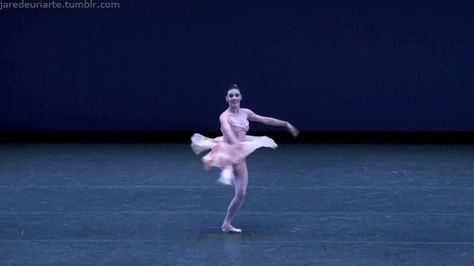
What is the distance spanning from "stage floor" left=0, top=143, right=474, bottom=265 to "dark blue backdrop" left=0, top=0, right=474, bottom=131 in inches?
55.9

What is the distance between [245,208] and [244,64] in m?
6.36

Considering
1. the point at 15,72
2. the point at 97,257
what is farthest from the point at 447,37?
the point at 97,257

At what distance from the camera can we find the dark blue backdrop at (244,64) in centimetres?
1569

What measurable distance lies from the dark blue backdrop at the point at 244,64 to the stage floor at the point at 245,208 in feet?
4.66

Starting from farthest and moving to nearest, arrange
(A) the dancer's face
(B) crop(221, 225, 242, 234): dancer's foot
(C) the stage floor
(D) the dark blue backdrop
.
Answer: (D) the dark blue backdrop → (B) crop(221, 225, 242, 234): dancer's foot → (A) the dancer's face → (C) the stage floor

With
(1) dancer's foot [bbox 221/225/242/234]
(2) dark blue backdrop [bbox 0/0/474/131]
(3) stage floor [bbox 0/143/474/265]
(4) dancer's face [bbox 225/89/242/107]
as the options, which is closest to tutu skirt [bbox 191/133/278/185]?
(4) dancer's face [bbox 225/89/242/107]

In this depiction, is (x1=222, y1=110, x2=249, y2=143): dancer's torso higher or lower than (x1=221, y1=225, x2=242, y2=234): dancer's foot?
higher

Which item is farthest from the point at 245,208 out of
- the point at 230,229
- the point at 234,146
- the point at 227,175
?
the point at 227,175

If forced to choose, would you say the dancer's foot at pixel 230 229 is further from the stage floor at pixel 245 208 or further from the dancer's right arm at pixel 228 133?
the dancer's right arm at pixel 228 133

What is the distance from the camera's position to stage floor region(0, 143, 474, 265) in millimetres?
7664

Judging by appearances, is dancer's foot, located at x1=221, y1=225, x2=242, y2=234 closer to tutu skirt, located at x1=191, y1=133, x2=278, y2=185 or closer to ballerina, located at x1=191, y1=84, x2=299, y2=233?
ballerina, located at x1=191, y1=84, x2=299, y2=233

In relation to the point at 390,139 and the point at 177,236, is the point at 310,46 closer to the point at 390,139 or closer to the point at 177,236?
the point at 390,139

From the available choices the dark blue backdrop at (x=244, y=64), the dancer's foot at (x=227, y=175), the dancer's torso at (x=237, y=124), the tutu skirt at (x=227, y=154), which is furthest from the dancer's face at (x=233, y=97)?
the dark blue backdrop at (x=244, y=64)

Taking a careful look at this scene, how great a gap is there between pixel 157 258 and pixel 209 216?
73.4 inches
